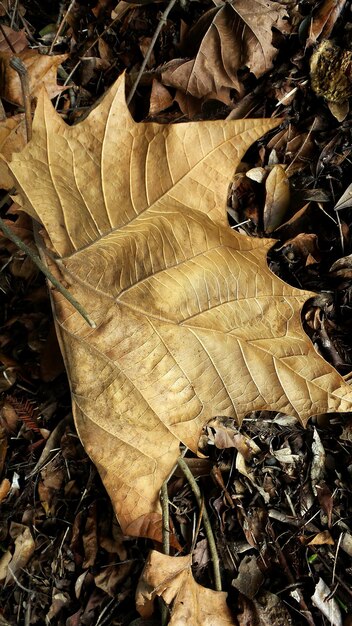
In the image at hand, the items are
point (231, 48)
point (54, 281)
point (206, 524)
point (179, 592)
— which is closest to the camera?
point (54, 281)

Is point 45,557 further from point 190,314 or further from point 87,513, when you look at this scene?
point 190,314

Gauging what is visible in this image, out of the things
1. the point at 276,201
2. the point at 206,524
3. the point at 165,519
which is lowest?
the point at 206,524

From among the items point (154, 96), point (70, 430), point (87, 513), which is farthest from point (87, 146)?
point (87, 513)

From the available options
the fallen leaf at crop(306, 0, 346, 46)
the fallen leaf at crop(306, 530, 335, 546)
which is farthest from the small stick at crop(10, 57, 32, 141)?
the fallen leaf at crop(306, 530, 335, 546)

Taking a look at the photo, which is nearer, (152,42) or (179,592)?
(179,592)

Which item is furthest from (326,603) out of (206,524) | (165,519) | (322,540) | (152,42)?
(152,42)

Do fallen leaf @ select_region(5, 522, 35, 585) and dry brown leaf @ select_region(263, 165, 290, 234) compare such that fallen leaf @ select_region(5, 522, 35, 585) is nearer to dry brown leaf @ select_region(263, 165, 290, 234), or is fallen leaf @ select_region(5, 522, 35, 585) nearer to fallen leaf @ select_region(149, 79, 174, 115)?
dry brown leaf @ select_region(263, 165, 290, 234)

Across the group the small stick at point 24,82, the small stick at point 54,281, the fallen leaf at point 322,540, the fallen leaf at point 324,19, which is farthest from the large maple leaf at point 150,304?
the fallen leaf at point 324,19

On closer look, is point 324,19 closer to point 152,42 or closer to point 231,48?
point 231,48
